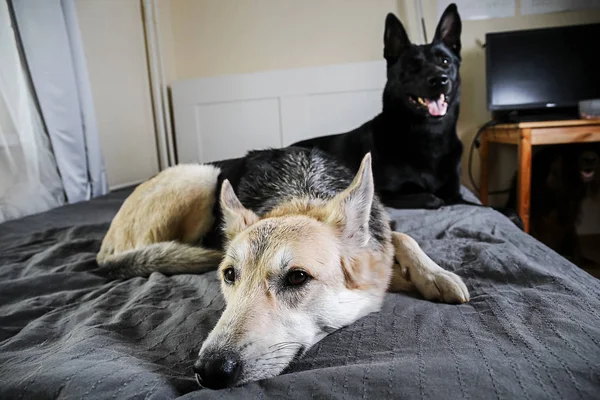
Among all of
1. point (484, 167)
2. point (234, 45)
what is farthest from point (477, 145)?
point (234, 45)

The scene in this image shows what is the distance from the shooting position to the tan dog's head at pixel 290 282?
0.72 metres

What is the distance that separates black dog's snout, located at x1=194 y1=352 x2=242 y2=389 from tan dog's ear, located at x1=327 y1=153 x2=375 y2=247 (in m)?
0.43

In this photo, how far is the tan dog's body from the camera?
75 centimetres

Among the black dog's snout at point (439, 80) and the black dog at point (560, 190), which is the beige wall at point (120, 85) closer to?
the black dog's snout at point (439, 80)

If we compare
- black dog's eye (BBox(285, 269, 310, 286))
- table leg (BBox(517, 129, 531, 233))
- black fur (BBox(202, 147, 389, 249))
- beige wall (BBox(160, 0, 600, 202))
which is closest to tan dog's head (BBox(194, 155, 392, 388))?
black dog's eye (BBox(285, 269, 310, 286))

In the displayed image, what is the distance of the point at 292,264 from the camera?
34.8 inches

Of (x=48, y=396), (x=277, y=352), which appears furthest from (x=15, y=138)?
(x=277, y=352)

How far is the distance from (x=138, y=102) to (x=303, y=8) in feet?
5.66

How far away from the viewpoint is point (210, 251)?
4.72ft

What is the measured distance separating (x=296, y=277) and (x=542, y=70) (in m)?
3.21

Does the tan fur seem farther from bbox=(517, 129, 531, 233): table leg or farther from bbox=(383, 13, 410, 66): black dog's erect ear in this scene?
bbox=(517, 129, 531, 233): table leg

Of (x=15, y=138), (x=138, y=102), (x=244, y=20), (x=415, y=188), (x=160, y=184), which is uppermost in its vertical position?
(x=244, y=20)

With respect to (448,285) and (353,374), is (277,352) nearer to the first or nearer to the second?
(353,374)

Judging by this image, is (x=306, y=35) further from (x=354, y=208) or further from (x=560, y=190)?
(x=354, y=208)
